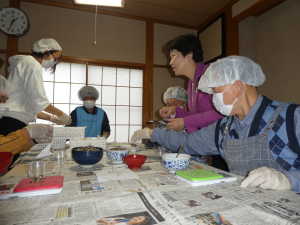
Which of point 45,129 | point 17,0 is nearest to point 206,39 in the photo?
point 17,0

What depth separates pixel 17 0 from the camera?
321cm

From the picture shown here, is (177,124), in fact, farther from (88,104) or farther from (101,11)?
(101,11)

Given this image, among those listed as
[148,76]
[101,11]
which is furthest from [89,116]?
[101,11]

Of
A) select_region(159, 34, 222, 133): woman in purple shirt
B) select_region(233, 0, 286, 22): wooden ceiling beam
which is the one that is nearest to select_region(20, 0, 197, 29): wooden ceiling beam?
select_region(233, 0, 286, 22): wooden ceiling beam

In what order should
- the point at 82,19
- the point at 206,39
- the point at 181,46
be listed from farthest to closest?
the point at 206,39, the point at 82,19, the point at 181,46

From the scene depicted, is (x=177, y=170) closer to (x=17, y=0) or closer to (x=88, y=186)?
(x=88, y=186)

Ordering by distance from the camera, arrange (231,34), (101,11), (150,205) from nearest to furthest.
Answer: (150,205)
(231,34)
(101,11)

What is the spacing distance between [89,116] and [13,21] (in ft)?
6.28

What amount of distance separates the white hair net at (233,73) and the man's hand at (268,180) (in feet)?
1.57

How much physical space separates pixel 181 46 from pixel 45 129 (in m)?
1.17

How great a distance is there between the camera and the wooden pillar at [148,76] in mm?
3988

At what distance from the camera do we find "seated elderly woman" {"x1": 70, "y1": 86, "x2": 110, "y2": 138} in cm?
271

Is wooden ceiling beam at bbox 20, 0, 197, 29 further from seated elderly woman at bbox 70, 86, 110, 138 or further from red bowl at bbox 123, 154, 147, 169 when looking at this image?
red bowl at bbox 123, 154, 147, 169

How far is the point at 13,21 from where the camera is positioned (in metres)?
3.13
